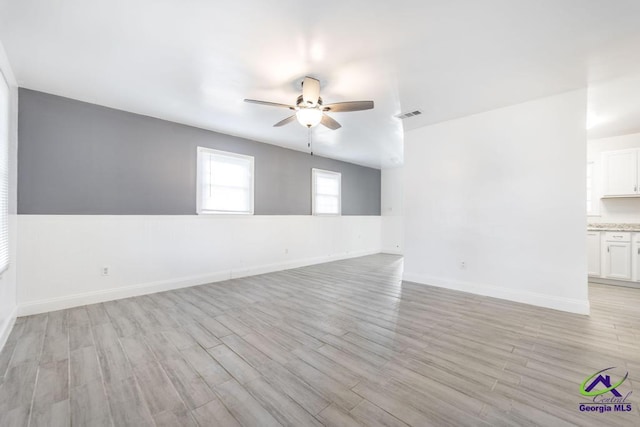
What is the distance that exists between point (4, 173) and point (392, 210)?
27.4ft

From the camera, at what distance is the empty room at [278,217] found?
1892 millimetres

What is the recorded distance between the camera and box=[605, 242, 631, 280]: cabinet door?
173 inches

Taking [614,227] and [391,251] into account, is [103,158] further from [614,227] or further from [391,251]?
[614,227]

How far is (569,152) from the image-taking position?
3344 millimetres

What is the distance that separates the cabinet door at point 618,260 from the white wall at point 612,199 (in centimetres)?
86

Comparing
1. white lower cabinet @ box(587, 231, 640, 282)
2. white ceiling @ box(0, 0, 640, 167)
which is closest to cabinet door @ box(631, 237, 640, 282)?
white lower cabinet @ box(587, 231, 640, 282)

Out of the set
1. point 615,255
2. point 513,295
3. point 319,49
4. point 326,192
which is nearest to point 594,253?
point 615,255

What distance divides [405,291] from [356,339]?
1931 millimetres

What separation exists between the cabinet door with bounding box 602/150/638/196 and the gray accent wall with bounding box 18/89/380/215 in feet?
22.2

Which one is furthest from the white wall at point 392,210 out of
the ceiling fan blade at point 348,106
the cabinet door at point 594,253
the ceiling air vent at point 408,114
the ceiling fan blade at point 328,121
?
the ceiling fan blade at point 348,106

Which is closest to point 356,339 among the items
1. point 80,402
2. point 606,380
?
point 606,380

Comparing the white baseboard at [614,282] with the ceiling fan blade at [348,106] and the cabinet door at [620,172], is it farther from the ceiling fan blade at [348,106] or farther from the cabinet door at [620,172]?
the ceiling fan blade at [348,106]

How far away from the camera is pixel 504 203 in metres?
3.87

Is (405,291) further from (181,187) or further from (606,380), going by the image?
(181,187)
